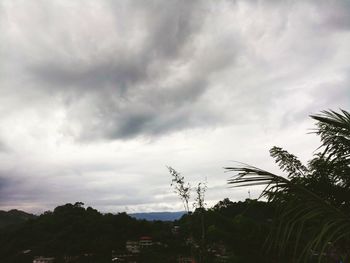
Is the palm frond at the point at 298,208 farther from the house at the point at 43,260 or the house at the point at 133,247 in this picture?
the house at the point at 43,260

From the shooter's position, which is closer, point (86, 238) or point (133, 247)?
point (133, 247)

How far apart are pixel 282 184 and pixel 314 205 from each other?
249 millimetres

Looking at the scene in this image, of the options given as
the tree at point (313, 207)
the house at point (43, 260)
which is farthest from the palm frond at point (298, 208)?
the house at point (43, 260)

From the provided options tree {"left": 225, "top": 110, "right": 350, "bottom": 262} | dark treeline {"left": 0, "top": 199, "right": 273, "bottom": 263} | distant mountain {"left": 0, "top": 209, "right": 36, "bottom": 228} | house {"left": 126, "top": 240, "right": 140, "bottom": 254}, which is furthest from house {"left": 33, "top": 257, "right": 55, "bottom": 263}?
distant mountain {"left": 0, "top": 209, "right": 36, "bottom": 228}

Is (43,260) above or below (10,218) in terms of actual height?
below

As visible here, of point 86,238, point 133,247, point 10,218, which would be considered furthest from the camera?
point 10,218

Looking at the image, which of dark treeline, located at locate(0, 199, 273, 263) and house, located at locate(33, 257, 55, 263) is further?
house, located at locate(33, 257, 55, 263)

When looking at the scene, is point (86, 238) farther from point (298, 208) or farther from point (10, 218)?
point (10, 218)

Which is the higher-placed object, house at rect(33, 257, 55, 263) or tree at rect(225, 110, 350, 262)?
house at rect(33, 257, 55, 263)

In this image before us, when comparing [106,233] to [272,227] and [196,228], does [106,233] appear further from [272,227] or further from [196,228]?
[272,227]

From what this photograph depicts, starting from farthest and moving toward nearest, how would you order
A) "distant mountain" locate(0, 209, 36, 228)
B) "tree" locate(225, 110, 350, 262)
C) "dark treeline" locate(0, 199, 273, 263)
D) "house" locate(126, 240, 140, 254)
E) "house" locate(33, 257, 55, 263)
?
"distant mountain" locate(0, 209, 36, 228)
"house" locate(126, 240, 140, 254)
"house" locate(33, 257, 55, 263)
"dark treeline" locate(0, 199, 273, 263)
"tree" locate(225, 110, 350, 262)

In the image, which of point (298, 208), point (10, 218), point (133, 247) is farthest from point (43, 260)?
point (10, 218)

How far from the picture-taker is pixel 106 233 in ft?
216

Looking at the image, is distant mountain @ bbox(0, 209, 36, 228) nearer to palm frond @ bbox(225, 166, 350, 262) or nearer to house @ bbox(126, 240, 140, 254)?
house @ bbox(126, 240, 140, 254)
